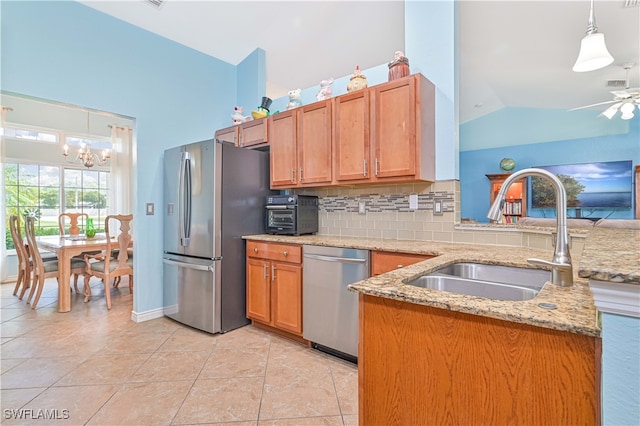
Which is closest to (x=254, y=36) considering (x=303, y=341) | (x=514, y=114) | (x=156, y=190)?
(x=156, y=190)

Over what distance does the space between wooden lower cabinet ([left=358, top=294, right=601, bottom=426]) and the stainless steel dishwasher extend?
1202 millimetres

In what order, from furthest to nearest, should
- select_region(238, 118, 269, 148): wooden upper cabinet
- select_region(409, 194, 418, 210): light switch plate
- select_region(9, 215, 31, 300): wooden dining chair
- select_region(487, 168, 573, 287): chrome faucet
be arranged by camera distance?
select_region(9, 215, 31, 300): wooden dining chair → select_region(238, 118, 269, 148): wooden upper cabinet → select_region(409, 194, 418, 210): light switch plate → select_region(487, 168, 573, 287): chrome faucet

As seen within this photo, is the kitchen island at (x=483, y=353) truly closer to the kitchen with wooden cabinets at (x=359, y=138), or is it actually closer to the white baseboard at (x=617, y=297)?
the white baseboard at (x=617, y=297)

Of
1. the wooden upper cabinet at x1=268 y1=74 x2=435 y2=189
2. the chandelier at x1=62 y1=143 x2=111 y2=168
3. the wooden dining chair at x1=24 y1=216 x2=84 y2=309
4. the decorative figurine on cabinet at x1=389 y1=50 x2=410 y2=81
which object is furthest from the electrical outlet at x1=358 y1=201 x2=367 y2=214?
the chandelier at x1=62 y1=143 x2=111 y2=168

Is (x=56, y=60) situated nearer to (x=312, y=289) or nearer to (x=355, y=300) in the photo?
(x=312, y=289)

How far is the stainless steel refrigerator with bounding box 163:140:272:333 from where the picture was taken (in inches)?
109

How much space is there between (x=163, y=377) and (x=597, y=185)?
7560 millimetres

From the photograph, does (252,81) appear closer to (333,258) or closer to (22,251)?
(333,258)

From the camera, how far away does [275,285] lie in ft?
8.89

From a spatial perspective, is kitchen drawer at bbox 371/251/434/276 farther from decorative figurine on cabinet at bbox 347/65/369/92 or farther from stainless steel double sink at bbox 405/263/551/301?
decorative figurine on cabinet at bbox 347/65/369/92

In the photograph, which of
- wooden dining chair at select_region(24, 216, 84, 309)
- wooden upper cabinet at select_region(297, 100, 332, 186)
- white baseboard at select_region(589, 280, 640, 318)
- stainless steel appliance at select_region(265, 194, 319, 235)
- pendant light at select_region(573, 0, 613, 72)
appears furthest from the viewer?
wooden dining chair at select_region(24, 216, 84, 309)

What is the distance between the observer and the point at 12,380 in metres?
1.99

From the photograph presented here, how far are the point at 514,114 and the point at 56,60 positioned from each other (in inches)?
311

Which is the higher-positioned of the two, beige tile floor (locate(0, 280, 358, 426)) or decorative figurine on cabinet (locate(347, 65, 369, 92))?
decorative figurine on cabinet (locate(347, 65, 369, 92))
